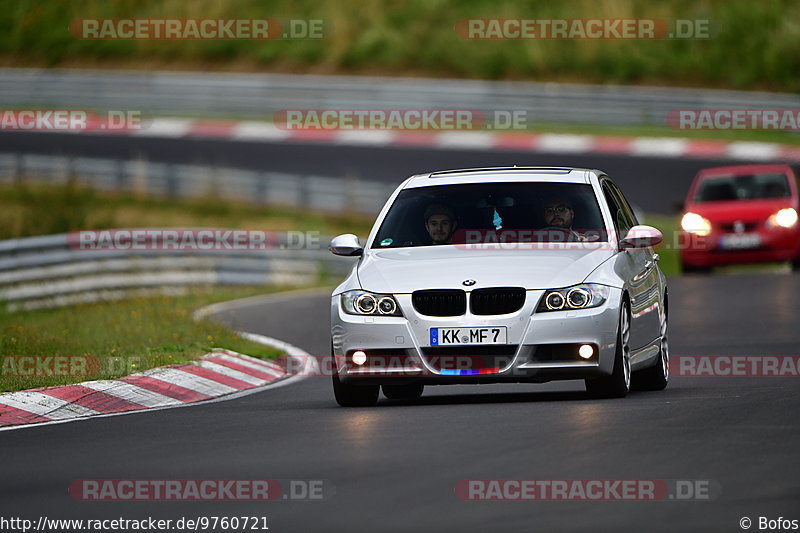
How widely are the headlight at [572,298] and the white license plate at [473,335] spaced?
30cm

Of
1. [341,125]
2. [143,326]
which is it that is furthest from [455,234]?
[341,125]

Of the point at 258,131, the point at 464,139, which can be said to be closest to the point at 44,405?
the point at 464,139

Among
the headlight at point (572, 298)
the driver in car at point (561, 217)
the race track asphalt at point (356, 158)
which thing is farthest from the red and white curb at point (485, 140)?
the headlight at point (572, 298)

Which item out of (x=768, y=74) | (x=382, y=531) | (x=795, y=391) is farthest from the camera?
(x=768, y=74)

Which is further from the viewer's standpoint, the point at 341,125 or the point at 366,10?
the point at 366,10

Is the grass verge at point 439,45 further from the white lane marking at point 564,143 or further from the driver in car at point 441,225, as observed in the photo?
the driver in car at point 441,225

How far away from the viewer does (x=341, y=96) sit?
40906 mm

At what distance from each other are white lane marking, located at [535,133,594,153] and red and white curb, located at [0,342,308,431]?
21.9 meters

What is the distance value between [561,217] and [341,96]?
28.6m

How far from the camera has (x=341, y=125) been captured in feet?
134

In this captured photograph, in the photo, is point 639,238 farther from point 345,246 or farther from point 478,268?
point 345,246

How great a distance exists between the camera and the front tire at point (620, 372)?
11844 mm

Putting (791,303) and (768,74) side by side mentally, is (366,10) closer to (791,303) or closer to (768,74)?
(768,74)

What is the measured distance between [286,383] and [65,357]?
1.98m
